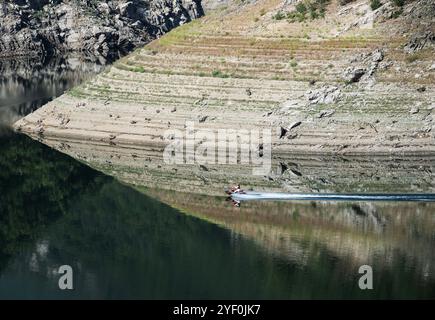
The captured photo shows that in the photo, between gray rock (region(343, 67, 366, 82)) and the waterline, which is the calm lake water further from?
gray rock (region(343, 67, 366, 82))

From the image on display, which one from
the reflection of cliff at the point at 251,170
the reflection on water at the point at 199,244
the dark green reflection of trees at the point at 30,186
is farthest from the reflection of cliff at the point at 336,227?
the dark green reflection of trees at the point at 30,186

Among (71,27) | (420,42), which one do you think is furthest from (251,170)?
(71,27)

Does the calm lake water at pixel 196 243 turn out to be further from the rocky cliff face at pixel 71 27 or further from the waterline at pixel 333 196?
the rocky cliff face at pixel 71 27

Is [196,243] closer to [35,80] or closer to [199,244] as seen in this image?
[199,244]

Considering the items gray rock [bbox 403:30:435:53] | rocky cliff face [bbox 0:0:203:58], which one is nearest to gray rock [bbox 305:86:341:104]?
gray rock [bbox 403:30:435:53]

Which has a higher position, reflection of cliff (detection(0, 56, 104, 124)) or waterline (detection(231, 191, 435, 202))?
reflection of cliff (detection(0, 56, 104, 124))

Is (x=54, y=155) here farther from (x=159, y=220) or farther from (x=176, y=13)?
(x=176, y=13)
